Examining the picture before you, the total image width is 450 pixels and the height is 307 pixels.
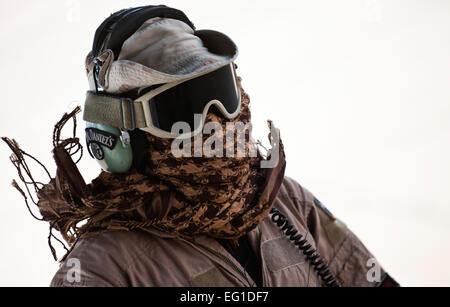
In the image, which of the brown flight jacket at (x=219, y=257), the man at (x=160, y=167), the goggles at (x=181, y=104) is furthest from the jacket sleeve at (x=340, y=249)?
the goggles at (x=181, y=104)

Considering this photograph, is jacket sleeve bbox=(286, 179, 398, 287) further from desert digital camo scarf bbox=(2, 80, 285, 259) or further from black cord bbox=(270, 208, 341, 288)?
desert digital camo scarf bbox=(2, 80, 285, 259)

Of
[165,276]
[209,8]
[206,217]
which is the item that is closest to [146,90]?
[206,217]

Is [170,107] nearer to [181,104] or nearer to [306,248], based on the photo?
[181,104]

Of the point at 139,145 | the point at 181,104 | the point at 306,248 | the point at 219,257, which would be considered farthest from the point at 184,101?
the point at 306,248

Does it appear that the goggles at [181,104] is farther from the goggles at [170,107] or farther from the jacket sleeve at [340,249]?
the jacket sleeve at [340,249]

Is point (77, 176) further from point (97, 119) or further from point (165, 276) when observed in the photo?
point (165, 276)

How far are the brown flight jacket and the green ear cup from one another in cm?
18

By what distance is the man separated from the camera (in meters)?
1.31

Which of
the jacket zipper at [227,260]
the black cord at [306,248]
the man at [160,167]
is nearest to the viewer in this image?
the man at [160,167]

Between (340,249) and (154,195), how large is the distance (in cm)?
68

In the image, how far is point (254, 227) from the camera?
149 cm

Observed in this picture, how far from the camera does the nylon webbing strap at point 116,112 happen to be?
1315 mm

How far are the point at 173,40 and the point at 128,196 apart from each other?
42 centimetres
